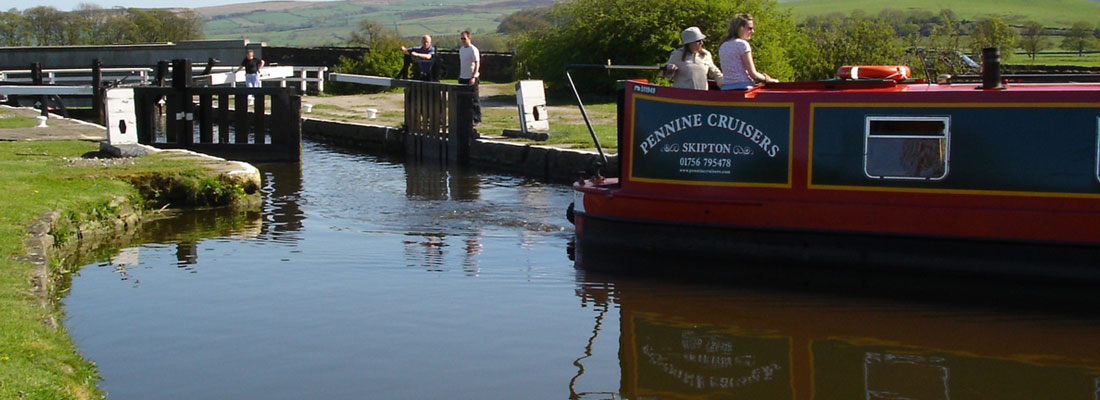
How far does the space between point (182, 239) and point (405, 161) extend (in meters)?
8.47

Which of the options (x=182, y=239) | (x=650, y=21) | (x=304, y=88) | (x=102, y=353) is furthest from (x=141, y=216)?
(x=304, y=88)

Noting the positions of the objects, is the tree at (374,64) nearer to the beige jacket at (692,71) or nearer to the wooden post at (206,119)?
the wooden post at (206,119)

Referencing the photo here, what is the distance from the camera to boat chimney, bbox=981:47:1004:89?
10562mm

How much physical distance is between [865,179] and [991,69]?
1.30 meters

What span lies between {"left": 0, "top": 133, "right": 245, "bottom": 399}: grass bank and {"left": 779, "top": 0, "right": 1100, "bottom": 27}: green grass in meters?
69.4

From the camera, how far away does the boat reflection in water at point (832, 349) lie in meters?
7.99

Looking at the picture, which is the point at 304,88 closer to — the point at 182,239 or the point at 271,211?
the point at 271,211

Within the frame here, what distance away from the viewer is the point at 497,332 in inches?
359

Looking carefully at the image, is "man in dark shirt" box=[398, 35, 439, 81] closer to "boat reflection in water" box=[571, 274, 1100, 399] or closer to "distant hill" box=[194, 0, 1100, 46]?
"boat reflection in water" box=[571, 274, 1100, 399]

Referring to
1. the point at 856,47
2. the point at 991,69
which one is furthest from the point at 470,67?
the point at 991,69

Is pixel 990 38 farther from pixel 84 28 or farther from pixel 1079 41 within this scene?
pixel 84 28

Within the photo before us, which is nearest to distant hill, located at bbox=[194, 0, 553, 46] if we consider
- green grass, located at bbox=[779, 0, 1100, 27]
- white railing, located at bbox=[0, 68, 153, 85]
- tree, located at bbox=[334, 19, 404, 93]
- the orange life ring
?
green grass, located at bbox=[779, 0, 1100, 27]

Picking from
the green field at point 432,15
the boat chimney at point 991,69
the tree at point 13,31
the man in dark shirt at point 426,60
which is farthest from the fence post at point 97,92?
the green field at point 432,15

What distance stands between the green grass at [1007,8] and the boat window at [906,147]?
70.0m
